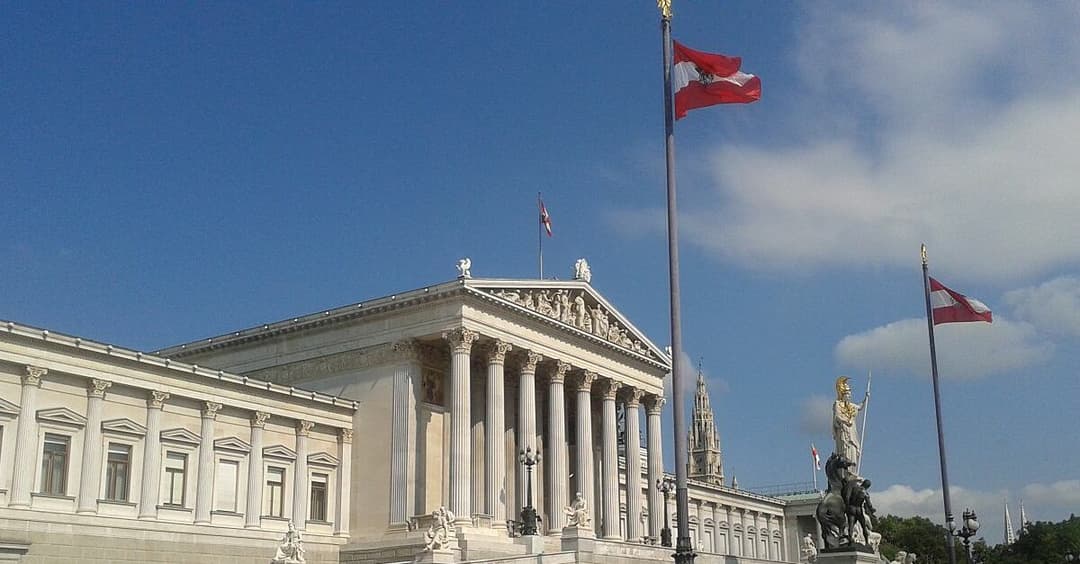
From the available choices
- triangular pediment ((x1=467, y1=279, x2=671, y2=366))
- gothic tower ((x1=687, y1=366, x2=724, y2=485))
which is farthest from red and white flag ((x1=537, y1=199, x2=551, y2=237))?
gothic tower ((x1=687, y1=366, x2=724, y2=485))

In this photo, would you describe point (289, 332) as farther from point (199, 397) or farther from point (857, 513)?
point (857, 513)

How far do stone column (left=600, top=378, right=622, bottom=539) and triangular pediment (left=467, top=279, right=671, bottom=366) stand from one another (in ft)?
8.52

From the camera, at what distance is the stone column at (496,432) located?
183ft

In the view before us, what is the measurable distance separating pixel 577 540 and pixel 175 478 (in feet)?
59.8

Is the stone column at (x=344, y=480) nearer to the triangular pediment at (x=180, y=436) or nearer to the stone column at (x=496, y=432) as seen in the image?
the stone column at (x=496, y=432)

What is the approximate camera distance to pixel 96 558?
4381 cm

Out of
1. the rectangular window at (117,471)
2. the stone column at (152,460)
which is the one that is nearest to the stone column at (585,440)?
the stone column at (152,460)

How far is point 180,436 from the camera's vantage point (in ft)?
160

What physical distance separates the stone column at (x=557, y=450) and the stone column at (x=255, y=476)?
1570 centimetres

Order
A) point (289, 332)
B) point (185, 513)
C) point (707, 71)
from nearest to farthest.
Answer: point (707, 71), point (185, 513), point (289, 332)

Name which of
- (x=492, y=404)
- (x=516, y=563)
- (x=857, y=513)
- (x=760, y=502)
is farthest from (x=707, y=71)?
(x=760, y=502)

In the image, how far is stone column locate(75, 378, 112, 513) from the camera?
146 ft

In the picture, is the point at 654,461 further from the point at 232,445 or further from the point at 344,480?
the point at 232,445

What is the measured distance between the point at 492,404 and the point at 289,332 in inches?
469
